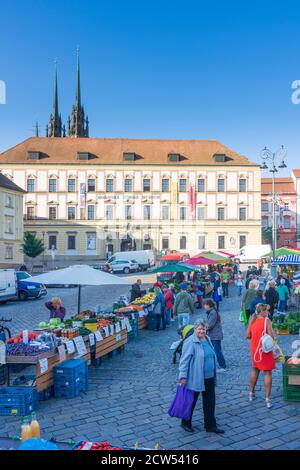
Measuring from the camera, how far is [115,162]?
63969 millimetres

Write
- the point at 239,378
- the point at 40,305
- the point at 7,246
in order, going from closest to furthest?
the point at 239,378 → the point at 40,305 → the point at 7,246

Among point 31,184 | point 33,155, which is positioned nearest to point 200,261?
point 31,184

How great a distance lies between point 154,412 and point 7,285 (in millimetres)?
17790

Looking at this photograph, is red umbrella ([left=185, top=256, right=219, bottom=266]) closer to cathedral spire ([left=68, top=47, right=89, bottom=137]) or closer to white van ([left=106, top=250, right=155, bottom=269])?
white van ([left=106, top=250, right=155, bottom=269])

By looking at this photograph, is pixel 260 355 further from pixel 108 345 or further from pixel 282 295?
pixel 282 295

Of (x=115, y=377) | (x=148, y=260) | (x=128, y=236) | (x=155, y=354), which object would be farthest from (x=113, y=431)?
(x=128, y=236)

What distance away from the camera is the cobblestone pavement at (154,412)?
6.77 meters

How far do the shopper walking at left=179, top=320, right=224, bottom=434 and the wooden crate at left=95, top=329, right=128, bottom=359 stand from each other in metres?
4.36

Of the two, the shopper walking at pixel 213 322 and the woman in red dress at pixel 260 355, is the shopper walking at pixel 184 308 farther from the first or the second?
the woman in red dress at pixel 260 355

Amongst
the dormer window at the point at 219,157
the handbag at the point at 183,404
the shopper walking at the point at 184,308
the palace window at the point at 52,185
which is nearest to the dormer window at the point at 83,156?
the palace window at the point at 52,185

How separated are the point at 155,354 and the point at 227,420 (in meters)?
5.24

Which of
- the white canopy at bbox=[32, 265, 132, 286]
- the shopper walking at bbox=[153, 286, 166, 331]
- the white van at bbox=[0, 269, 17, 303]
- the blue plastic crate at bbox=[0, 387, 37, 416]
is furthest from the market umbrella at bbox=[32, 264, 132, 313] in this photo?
the white van at bbox=[0, 269, 17, 303]

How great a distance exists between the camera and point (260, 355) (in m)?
8.23
